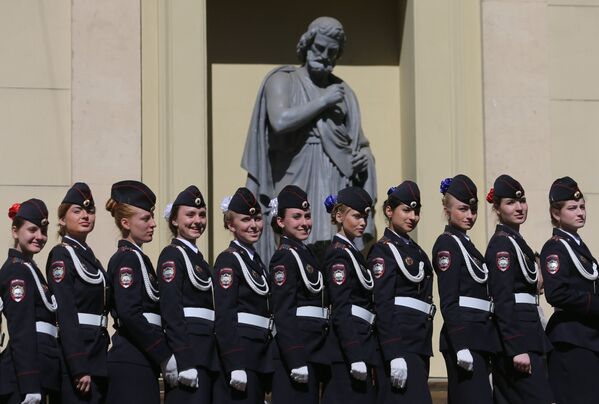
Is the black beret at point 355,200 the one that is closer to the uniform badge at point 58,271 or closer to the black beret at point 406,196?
the black beret at point 406,196

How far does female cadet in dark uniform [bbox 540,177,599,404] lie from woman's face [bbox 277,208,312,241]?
5.12ft

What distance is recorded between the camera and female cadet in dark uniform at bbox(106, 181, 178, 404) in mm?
10578

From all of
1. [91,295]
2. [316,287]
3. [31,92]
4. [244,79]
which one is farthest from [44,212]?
[244,79]

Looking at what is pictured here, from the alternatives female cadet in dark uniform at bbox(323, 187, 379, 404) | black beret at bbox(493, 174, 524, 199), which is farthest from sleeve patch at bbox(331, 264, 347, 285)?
black beret at bbox(493, 174, 524, 199)

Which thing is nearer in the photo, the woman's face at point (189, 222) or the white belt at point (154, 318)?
the white belt at point (154, 318)

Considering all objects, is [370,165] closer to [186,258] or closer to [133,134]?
[133,134]

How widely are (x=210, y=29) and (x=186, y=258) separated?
4.35m

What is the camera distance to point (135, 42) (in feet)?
45.8

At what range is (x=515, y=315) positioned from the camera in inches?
446

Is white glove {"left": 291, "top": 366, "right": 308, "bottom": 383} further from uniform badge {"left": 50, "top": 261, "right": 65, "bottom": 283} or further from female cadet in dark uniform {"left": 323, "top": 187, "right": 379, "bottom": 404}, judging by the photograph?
uniform badge {"left": 50, "top": 261, "right": 65, "bottom": 283}

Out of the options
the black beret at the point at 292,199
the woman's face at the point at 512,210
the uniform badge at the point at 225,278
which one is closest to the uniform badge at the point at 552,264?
the woman's face at the point at 512,210

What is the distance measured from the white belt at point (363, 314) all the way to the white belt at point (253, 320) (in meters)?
0.55

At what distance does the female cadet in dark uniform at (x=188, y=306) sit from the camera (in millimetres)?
10633

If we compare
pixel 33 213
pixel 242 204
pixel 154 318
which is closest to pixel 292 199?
pixel 242 204
